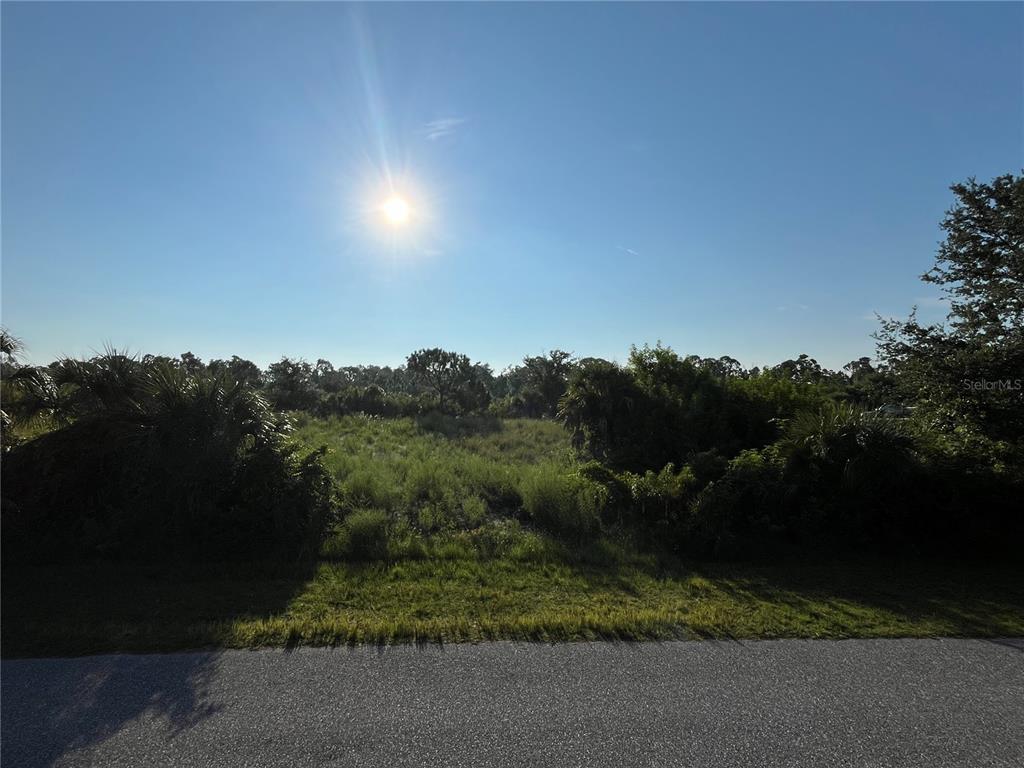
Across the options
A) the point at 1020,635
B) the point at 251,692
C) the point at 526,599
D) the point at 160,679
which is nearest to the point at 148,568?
Result: the point at 160,679

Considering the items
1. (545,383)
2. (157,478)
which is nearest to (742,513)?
(157,478)

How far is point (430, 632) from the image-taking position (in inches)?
176

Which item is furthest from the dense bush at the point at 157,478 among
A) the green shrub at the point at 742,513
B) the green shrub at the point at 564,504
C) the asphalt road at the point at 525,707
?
the green shrub at the point at 742,513

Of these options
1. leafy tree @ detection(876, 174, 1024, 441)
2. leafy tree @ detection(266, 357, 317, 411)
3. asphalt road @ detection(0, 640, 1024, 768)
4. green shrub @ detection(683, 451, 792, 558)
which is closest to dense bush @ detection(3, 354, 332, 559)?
asphalt road @ detection(0, 640, 1024, 768)

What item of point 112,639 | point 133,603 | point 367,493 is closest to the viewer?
point 112,639

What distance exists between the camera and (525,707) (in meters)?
3.38

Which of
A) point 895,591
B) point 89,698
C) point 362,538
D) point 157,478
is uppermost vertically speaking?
point 157,478

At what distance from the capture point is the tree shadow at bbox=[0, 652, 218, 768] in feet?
10.1

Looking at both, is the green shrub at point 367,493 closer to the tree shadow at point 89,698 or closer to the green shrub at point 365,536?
the green shrub at point 365,536

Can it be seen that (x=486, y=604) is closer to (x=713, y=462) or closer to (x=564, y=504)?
(x=564, y=504)

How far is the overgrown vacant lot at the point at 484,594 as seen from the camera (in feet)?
14.9

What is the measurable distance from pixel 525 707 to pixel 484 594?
2.20 m

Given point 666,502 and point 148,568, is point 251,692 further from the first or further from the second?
point 666,502

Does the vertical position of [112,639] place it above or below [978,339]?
below
